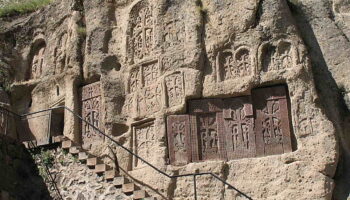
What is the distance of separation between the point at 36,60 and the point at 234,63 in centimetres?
670

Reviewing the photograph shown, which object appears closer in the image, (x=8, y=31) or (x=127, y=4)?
(x=127, y=4)

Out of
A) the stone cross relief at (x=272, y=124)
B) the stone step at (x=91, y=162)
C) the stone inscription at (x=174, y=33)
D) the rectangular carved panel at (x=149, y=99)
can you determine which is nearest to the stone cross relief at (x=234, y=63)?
the stone cross relief at (x=272, y=124)

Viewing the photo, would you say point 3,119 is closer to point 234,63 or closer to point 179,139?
point 179,139

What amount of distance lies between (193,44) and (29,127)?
17.8 feet

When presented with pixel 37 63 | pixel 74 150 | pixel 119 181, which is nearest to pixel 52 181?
pixel 74 150

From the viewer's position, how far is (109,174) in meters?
12.9

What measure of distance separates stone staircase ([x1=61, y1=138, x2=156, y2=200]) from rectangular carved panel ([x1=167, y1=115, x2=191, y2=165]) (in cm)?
152

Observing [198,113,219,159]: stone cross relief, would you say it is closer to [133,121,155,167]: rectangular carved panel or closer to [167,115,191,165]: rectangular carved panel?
[167,115,191,165]: rectangular carved panel

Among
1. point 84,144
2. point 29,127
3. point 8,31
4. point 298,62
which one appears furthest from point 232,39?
point 8,31

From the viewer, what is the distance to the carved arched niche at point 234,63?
1430 centimetres

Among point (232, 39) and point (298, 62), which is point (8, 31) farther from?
point (298, 62)

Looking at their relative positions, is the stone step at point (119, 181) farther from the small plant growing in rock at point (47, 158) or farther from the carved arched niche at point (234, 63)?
the carved arched niche at point (234, 63)

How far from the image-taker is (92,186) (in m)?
12.9

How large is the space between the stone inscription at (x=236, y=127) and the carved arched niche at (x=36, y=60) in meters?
5.36
